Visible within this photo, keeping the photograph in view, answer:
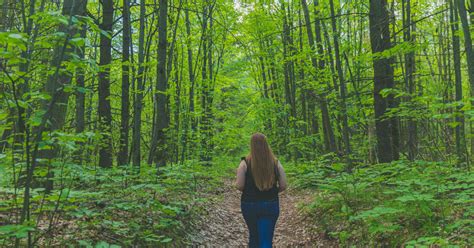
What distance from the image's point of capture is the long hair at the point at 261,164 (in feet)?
14.9

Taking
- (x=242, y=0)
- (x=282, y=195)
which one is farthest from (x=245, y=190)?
(x=242, y=0)

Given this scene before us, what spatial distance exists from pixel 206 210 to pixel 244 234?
1126mm

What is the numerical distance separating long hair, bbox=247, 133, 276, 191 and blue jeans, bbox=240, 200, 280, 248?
253mm

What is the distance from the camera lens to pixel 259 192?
15.0ft

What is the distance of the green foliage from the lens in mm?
4207

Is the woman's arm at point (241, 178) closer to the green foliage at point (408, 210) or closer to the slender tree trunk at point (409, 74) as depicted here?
the green foliage at point (408, 210)

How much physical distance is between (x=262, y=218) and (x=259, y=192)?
1.24 ft

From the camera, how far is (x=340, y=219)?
20.0ft

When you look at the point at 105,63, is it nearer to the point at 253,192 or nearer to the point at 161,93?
the point at 161,93

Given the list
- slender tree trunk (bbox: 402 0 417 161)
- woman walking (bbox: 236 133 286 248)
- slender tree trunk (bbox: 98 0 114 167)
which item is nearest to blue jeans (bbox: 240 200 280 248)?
woman walking (bbox: 236 133 286 248)

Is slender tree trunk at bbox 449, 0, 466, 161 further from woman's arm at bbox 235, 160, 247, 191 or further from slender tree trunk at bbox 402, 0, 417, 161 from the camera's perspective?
woman's arm at bbox 235, 160, 247, 191

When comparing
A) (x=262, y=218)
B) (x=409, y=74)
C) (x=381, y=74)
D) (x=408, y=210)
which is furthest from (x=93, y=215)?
(x=409, y=74)

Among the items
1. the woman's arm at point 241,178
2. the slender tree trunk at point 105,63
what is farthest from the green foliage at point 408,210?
the slender tree trunk at point 105,63

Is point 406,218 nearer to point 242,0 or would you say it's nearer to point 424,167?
point 424,167
